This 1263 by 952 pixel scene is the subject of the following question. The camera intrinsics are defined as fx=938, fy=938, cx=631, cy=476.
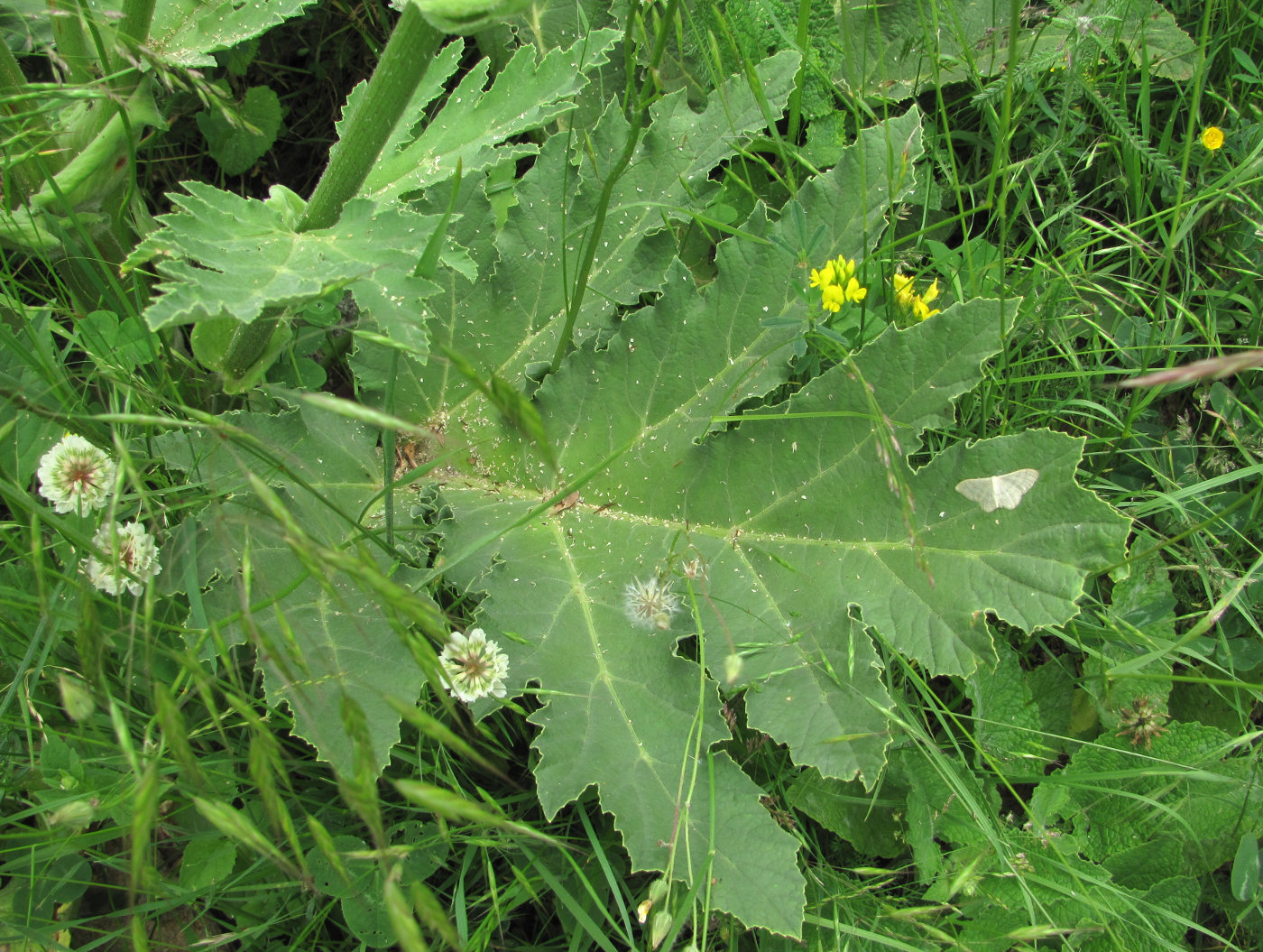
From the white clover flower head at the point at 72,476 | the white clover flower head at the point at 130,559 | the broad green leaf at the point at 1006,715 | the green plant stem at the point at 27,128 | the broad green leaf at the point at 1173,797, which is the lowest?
the broad green leaf at the point at 1173,797

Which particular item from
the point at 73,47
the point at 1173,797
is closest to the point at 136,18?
the point at 73,47

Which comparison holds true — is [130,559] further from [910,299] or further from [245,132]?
[910,299]

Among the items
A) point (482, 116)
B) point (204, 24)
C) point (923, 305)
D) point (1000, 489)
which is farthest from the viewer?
point (923, 305)

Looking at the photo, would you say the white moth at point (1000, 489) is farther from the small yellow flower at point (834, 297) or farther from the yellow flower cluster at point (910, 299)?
the yellow flower cluster at point (910, 299)

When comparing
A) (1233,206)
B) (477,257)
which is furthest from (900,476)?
(1233,206)

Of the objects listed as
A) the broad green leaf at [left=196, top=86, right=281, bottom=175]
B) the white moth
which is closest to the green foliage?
the white moth

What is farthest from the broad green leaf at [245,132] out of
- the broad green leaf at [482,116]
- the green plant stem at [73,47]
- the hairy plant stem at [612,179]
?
the hairy plant stem at [612,179]

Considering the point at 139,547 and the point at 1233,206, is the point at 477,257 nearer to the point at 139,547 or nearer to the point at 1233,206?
the point at 139,547
